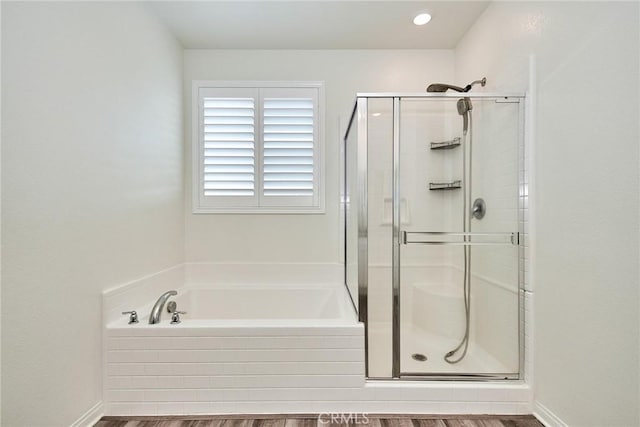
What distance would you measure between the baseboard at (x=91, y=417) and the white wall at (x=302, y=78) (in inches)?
47.8

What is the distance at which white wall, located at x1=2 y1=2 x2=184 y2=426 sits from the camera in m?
1.16

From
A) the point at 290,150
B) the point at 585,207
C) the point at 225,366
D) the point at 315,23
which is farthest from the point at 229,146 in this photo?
the point at 585,207

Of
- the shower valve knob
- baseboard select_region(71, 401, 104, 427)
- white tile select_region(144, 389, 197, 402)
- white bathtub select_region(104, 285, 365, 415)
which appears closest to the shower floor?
white bathtub select_region(104, 285, 365, 415)

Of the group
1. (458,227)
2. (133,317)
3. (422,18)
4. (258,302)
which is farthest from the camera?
(258,302)

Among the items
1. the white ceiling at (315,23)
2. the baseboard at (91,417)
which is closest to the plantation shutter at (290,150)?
the white ceiling at (315,23)

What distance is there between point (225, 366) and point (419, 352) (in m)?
1.09

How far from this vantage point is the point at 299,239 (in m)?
2.64

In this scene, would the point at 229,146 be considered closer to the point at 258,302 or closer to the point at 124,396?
the point at 258,302

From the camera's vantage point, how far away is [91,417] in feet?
5.03

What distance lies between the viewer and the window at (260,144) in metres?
2.61

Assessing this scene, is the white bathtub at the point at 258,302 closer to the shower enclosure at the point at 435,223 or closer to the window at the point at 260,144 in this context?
the window at the point at 260,144

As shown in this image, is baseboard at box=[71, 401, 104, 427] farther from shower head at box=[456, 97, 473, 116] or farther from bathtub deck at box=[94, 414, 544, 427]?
shower head at box=[456, 97, 473, 116]

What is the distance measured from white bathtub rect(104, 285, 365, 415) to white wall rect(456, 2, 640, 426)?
95 centimetres

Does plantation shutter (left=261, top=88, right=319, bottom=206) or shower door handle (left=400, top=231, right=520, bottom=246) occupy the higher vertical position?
plantation shutter (left=261, top=88, right=319, bottom=206)
